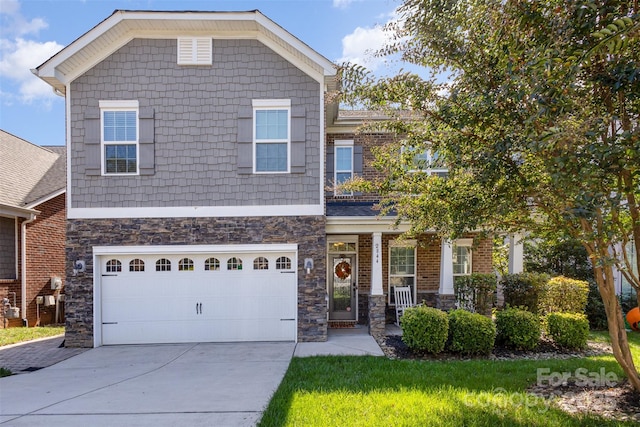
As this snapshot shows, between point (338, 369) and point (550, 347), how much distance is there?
4914 millimetres

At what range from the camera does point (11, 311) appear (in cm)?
1085

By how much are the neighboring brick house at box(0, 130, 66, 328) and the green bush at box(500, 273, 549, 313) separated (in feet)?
45.6

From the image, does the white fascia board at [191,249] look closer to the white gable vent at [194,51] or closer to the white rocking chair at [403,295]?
the white rocking chair at [403,295]

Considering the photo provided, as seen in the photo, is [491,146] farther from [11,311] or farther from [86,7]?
[11,311]

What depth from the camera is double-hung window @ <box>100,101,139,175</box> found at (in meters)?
8.78

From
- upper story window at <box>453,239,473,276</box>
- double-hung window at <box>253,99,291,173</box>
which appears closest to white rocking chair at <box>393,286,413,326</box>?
upper story window at <box>453,239,473,276</box>

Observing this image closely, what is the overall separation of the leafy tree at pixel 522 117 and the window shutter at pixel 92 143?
634cm

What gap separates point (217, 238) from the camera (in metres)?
8.78

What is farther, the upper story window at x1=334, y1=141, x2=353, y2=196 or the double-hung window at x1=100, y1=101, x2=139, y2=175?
the upper story window at x1=334, y1=141, x2=353, y2=196

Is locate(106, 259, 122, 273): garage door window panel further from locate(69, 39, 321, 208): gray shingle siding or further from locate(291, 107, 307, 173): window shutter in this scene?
locate(291, 107, 307, 173): window shutter

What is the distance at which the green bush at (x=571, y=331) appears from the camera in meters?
7.88

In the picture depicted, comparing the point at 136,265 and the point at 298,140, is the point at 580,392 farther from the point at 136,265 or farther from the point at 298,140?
the point at 136,265

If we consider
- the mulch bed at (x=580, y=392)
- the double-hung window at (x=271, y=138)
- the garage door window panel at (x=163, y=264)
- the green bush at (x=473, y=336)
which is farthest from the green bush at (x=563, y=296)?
the garage door window panel at (x=163, y=264)

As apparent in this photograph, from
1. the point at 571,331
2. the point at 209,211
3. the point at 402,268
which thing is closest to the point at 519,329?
the point at 571,331
